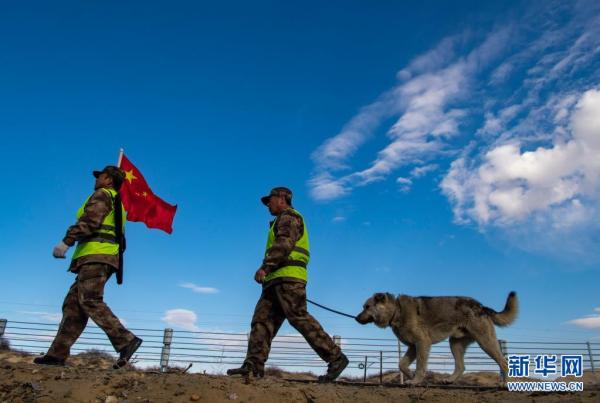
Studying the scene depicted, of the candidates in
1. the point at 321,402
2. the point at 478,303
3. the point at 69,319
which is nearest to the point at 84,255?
the point at 69,319

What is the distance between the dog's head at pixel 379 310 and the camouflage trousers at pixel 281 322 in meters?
2.50

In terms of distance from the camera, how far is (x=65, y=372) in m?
4.64

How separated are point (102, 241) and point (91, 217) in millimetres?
318

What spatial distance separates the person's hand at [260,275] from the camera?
18.0ft

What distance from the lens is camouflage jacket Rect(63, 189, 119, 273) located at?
216 inches

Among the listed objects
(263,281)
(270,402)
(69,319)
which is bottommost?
(270,402)

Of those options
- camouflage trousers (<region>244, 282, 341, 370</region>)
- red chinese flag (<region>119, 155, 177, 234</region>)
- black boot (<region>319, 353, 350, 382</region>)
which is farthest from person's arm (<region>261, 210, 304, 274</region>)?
red chinese flag (<region>119, 155, 177, 234</region>)

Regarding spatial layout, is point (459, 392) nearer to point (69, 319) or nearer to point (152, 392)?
point (152, 392)

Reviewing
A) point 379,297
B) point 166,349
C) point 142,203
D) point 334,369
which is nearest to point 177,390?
point 334,369

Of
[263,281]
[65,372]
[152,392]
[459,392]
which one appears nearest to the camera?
[152,392]

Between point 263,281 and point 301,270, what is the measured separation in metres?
0.49

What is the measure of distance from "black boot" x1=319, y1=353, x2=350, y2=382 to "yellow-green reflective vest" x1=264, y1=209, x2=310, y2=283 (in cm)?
103

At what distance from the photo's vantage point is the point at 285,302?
5.55 metres

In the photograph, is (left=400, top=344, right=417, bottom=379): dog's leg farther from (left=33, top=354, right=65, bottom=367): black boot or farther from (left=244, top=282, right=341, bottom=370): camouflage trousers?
(left=33, top=354, right=65, bottom=367): black boot
